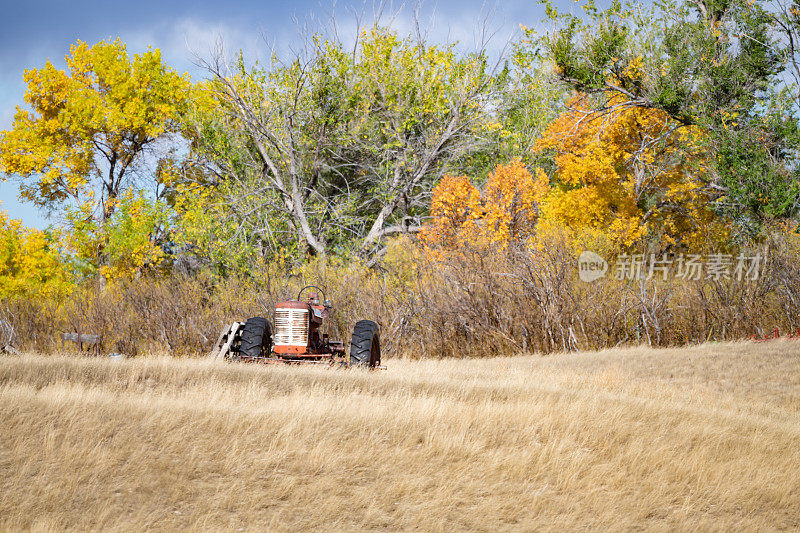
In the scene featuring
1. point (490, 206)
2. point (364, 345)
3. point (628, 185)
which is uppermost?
point (628, 185)

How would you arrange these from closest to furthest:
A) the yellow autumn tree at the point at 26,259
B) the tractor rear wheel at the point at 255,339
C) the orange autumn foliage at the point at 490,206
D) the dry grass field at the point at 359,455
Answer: the dry grass field at the point at 359,455, the tractor rear wheel at the point at 255,339, the orange autumn foliage at the point at 490,206, the yellow autumn tree at the point at 26,259

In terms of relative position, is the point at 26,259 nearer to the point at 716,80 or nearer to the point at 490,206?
the point at 490,206

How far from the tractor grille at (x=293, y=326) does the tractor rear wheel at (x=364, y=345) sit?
3.02 ft

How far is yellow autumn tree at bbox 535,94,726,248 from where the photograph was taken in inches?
1187

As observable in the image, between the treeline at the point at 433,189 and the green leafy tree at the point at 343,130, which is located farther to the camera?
the green leafy tree at the point at 343,130

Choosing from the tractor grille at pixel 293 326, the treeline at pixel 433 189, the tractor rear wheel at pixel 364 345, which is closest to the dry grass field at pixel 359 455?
the tractor rear wheel at pixel 364 345

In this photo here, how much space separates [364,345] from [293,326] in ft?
4.55

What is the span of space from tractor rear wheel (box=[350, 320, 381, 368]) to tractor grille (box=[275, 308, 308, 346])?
920 mm

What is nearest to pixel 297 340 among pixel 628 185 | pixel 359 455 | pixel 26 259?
pixel 359 455

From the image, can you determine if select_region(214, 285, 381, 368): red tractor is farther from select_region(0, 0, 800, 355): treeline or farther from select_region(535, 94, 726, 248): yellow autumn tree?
select_region(535, 94, 726, 248): yellow autumn tree

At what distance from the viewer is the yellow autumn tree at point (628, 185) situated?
30.1 metres

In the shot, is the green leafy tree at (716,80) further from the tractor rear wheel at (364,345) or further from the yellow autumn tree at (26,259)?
the yellow autumn tree at (26,259)

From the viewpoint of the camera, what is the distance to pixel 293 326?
12.4 m

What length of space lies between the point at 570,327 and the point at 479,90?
1457cm
